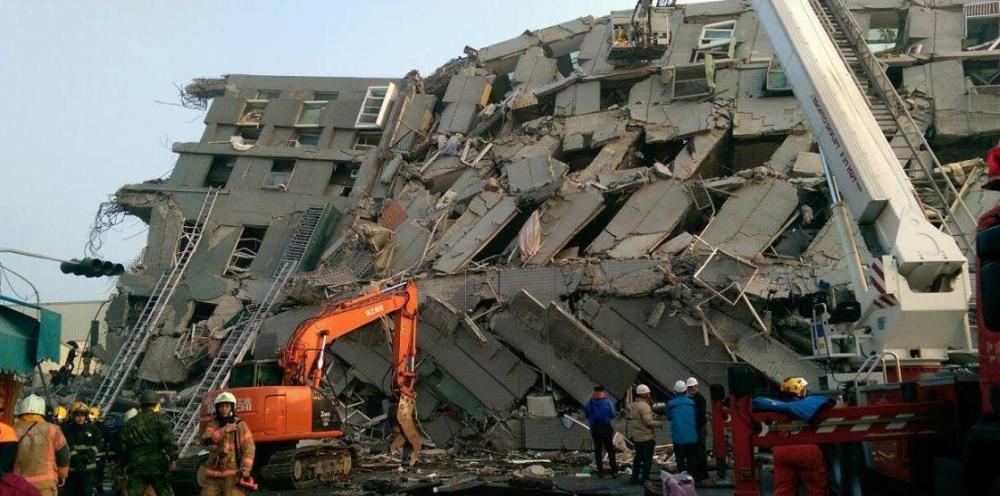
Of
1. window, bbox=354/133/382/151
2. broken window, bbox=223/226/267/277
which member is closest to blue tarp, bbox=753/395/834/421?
broken window, bbox=223/226/267/277

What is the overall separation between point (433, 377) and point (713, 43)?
1201cm

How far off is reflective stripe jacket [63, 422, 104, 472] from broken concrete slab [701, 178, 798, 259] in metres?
11.7

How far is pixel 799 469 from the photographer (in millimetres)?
6500

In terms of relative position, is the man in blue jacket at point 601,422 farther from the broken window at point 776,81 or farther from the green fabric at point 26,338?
the broken window at point 776,81

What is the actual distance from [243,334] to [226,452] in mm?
12922

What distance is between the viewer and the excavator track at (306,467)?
12.7 m

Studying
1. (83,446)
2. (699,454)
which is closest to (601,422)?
(699,454)

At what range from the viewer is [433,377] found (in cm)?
1786

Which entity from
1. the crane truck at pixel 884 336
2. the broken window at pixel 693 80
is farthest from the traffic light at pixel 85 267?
the broken window at pixel 693 80

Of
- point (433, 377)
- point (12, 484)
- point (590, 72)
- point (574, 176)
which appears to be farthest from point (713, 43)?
point (12, 484)

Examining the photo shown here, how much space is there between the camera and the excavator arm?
1390 cm

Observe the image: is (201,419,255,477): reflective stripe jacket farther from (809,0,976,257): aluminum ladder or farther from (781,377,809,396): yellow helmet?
(809,0,976,257): aluminum ladder

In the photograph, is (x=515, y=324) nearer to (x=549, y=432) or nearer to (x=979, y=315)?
(x=549, y=432)

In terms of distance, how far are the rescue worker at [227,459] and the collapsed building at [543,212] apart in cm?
825
